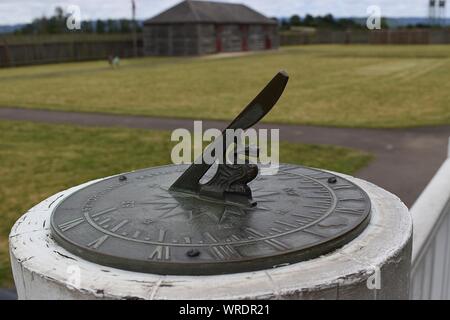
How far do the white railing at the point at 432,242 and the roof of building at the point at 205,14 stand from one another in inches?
1441

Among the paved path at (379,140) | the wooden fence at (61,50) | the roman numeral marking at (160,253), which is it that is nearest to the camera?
the roman numeral marking at (160,253)

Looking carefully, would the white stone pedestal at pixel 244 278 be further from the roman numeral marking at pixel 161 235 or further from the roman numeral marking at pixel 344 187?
the roman numeral marking at pixel 344 187

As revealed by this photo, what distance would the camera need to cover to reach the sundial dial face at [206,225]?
201cm

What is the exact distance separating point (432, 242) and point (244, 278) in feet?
8.19

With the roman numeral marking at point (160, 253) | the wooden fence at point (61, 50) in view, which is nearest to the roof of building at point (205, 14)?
the wooden fence at point (61, 50)

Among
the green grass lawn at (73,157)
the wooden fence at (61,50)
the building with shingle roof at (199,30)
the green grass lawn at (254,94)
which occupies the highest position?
the building with shingle roof at (199,30)

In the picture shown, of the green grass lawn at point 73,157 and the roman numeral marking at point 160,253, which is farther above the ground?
the roman numeral marking at point 160,253

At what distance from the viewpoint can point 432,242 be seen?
3902 mm

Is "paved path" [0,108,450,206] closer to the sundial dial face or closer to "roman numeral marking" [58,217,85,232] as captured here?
the sundial dial face

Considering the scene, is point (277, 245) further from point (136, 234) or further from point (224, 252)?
point (136, 234)

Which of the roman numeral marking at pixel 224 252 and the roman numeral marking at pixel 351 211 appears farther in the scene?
the roman numeral marking at pixel 351 211

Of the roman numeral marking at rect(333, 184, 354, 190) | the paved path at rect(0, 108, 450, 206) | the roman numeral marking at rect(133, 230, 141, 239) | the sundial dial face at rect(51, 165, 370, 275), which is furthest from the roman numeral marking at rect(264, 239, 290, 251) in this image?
the paved path at rect(0, 108, 450, 206)
